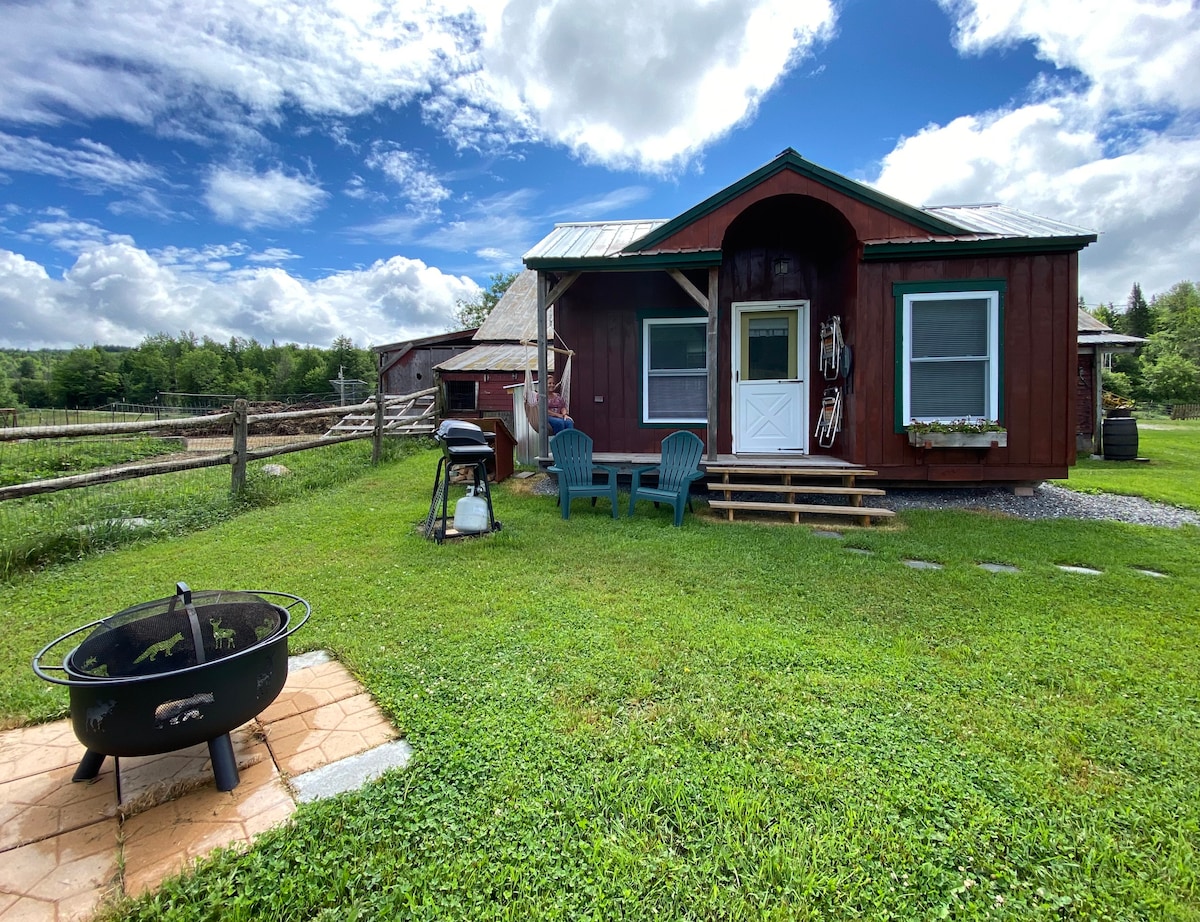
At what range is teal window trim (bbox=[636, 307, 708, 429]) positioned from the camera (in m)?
6.86

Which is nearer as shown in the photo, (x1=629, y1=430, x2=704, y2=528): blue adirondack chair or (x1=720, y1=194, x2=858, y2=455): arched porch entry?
(x1=629, y1=430, x2=704, y2=528): blue adirondack chair

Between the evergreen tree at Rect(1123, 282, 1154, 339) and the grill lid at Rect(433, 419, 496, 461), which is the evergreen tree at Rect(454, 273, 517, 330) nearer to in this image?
the grill lid at Rect(433, 419, 496, 461)

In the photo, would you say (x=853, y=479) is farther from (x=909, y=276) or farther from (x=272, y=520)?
(x=272, y=520)

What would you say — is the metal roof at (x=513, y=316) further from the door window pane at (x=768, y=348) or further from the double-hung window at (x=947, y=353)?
the double-hung window at (x=947, y=353)

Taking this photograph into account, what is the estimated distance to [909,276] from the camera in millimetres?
5805

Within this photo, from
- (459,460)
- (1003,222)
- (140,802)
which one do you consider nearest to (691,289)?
(459,460)

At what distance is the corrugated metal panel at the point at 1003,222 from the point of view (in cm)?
555

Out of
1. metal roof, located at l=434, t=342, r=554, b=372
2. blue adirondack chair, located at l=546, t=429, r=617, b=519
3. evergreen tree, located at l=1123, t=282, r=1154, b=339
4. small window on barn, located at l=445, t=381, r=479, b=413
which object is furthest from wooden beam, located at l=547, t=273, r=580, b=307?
evergreen tree, located at l=1123, t=282, r=1154, b=339

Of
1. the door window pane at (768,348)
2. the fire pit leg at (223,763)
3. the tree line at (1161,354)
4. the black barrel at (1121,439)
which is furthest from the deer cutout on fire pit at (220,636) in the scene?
the tree line at (1161,354)

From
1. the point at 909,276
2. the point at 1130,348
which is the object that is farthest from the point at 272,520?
the point at 1130,348

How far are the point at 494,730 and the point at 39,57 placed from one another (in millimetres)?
8459

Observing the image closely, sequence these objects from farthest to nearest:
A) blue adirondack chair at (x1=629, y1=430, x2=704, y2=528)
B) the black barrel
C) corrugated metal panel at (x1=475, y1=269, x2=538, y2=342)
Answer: corrugated metal panel at (x1=475, y1=269, x2=538, y2=342) < the black barrel < blue adirondack chair at (x1=629, y1=430, x2=704, y2=528)

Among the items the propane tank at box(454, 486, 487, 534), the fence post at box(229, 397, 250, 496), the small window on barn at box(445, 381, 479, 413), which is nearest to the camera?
the propane tank at box(454, 486, 487, 534)

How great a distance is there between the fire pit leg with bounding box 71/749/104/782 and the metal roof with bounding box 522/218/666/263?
17.7 feet
